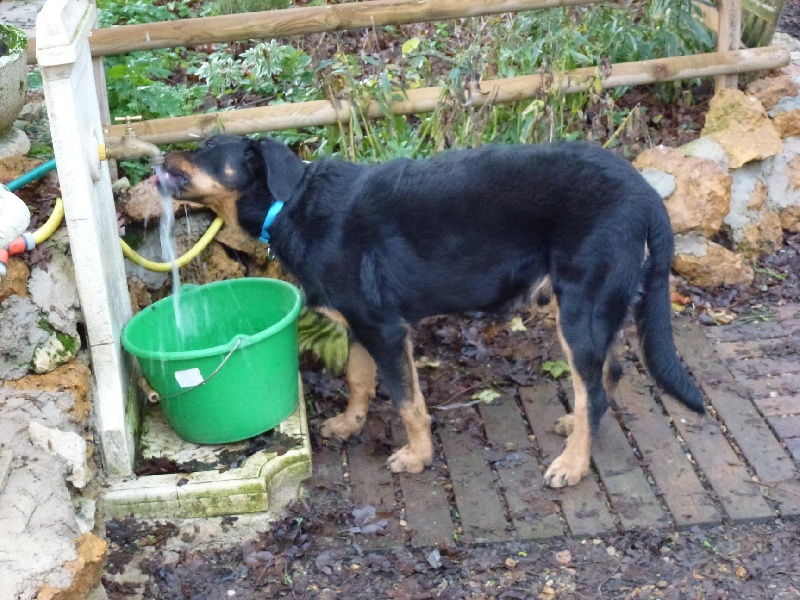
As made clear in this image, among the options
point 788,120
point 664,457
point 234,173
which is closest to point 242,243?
point 234,173

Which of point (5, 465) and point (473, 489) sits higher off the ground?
point (5, 465)

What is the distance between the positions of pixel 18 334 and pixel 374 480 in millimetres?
1602

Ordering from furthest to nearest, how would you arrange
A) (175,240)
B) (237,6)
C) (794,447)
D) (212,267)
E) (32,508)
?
1. (237,6)
2. (212,267)
3. (175,240)
4. (794,447)
5. (32,508)

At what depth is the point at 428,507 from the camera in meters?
3.94

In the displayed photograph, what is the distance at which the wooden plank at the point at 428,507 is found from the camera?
377cm

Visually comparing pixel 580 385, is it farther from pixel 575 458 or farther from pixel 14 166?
pixel 14 166

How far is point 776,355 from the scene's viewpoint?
4738mm

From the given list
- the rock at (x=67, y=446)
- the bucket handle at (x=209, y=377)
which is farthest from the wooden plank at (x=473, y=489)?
the rock at (x=67, y=446)

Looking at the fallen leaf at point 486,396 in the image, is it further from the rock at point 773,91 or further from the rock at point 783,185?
the rock at point 773,91

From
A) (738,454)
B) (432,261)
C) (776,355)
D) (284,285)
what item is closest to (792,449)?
(738,454)

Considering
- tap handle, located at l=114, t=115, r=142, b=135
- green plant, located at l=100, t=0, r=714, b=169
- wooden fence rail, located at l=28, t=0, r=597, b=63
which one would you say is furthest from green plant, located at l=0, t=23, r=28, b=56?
green plant, located at l=100, t=0, r=714, b=169

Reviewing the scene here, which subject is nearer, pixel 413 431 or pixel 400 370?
pixel 400 370

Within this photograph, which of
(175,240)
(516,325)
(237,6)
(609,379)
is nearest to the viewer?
(609,379)

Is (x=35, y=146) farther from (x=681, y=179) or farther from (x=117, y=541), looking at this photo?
(x=681, y=179)
